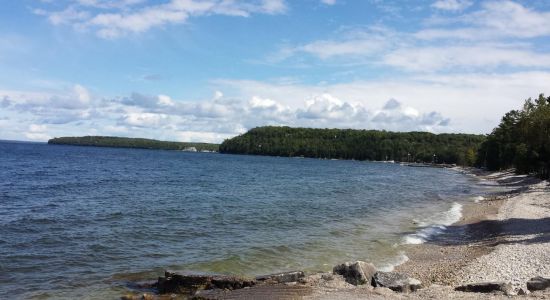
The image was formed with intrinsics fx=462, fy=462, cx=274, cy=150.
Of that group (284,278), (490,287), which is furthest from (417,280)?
(284,278)

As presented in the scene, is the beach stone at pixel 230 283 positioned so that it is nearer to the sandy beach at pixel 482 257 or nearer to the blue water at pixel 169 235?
the sandy beach at pixel 482 257

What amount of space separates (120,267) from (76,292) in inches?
134

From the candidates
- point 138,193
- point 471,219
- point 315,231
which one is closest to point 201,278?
point 315,231

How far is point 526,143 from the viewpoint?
67688 millimetres

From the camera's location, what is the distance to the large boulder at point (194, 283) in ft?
55.5

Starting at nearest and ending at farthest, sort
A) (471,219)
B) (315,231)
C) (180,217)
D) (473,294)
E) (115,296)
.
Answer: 1. (473,294)
2. (115,296)
3. (315,231)
4. (180,217)
5. (471,219)

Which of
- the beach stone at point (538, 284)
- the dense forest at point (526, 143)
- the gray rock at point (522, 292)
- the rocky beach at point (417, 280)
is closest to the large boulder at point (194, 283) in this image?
the rocky beach at point (417, 280)

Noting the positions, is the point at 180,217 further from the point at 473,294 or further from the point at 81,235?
the point at 473,294

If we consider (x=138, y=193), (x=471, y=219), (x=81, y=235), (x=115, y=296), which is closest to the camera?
(x=115, y=296)

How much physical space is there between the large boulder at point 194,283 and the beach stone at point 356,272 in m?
3.51

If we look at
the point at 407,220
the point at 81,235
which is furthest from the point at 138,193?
the point at 407,220

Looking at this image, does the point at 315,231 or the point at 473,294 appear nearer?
the point at 473,294

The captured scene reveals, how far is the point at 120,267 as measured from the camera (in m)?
20.2

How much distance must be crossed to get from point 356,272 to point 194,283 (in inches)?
240
